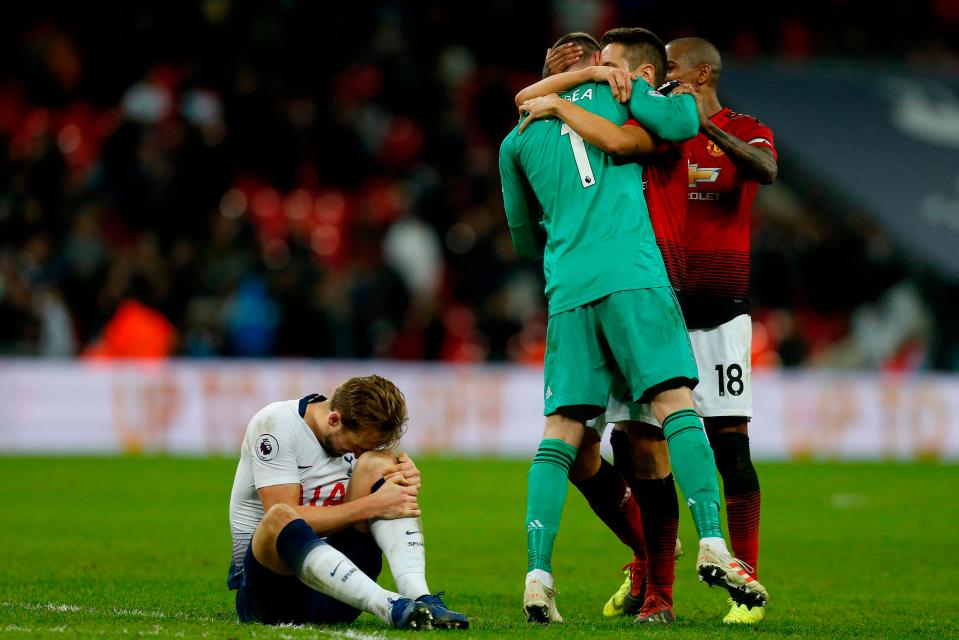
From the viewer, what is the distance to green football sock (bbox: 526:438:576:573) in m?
5.39

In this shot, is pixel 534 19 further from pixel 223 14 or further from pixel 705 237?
pixel 705 237

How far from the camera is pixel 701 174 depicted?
6.20 m

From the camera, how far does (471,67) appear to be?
20766mm

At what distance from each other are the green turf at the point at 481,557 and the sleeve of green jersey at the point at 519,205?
59.9 inches

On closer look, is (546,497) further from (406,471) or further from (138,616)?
(138,616)

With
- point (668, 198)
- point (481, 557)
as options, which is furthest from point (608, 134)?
point (481, 557)

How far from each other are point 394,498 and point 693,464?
1115mm

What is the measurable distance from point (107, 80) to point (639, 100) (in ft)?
46.0

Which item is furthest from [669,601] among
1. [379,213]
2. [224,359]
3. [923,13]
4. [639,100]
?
[923,13]

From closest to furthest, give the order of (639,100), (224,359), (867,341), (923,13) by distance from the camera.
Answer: (639,100) < (224,359) < (867,341) < (923,13)

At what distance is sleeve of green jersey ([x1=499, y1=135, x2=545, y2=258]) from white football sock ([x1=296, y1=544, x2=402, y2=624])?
1.61 meters

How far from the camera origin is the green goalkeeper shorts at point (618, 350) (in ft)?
17.7

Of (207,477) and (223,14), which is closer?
(207,477)

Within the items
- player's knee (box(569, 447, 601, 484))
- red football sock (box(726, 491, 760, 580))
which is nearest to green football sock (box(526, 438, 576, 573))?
player's knee (box(569, 447, 601, 484))
